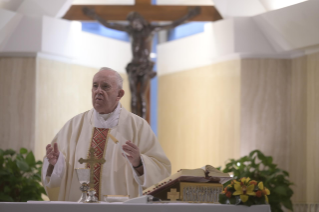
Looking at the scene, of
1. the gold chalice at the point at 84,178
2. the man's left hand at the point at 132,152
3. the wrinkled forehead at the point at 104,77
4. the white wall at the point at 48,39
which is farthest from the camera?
the white wall at the point at 48,39

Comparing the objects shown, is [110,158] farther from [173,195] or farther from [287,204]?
[287,204]

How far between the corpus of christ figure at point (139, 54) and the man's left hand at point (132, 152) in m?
3.79

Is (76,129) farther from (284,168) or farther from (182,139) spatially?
(182,139)

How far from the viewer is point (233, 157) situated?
7316mm

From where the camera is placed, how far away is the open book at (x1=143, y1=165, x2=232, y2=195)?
117 inches

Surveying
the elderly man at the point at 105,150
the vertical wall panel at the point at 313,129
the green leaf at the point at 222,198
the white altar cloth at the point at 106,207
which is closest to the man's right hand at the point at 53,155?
the elderly man at the point at 105,150

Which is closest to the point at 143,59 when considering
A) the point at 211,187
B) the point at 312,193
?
the point at 312,193

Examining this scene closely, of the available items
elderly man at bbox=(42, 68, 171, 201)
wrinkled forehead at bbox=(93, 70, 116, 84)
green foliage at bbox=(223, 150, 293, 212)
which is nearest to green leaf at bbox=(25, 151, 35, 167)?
elderly man at bbox=(42, 68, 171, 201)

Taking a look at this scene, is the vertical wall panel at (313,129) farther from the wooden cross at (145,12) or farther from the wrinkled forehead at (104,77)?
the wrinkled forehead at (104,77)

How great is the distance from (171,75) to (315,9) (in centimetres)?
335

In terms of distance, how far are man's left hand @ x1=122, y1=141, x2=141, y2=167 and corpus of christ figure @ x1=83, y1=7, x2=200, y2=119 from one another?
3.79 m

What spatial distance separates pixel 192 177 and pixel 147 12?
17.0 feet

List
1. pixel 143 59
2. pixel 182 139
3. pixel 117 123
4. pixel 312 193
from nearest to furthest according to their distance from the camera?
pixel 117 123 → pixel 312 193 → pixel 143 59 → pixel 182 139

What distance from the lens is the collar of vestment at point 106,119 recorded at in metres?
4.36
